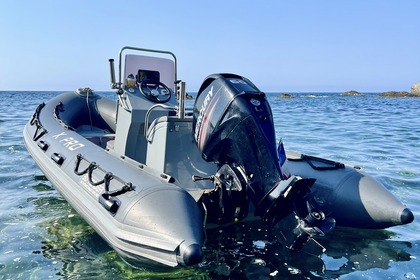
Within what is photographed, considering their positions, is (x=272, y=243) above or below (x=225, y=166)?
below

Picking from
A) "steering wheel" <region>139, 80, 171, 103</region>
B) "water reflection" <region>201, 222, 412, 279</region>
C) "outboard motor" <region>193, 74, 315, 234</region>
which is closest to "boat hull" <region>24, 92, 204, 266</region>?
"outboard motor" <region>193, 74, 315, 234</region>

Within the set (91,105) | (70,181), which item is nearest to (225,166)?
(70,181)

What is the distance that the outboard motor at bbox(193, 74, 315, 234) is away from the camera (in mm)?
2916

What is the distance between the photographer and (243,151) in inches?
118

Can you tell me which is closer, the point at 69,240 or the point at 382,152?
the point at 69,240

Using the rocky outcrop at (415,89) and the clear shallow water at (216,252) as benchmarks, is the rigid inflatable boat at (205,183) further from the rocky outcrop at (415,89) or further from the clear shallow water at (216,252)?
the rocky outcrop at (415,89)

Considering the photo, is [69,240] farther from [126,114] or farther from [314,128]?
[314,128]

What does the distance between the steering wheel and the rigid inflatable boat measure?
14.9 inches

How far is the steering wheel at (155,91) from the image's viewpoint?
15.5 feet

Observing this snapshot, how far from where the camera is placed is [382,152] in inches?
319

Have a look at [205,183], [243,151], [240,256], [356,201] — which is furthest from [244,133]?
[356,201]

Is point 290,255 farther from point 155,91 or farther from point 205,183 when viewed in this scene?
point 155,91

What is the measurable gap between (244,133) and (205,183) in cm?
92

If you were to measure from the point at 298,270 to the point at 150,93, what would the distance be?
263 cm
